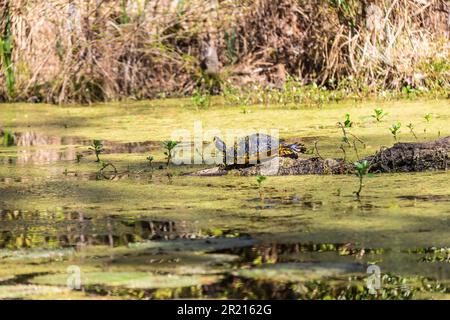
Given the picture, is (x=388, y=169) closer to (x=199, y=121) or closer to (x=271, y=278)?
(x=271, y=278)

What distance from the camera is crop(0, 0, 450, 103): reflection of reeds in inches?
420

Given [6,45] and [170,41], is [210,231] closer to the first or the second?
[6,45]

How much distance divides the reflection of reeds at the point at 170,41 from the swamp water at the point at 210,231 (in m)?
3.64

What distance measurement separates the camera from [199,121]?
8797 millimetres

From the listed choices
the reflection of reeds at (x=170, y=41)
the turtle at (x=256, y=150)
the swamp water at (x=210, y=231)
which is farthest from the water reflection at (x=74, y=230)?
the reflection of reeds at (x=170, y=41)

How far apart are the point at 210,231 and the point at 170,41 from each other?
25.0 feet

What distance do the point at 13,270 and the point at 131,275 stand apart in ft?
1.39

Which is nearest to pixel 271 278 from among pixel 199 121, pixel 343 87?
pixel 199 121

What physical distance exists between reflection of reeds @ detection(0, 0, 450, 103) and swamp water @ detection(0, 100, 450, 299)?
11.9 ft

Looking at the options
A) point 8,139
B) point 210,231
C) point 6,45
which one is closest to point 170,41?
point 6,45

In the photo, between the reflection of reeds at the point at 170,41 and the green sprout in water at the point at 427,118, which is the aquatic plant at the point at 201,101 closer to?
the reflection of reeds at the point at 170,41

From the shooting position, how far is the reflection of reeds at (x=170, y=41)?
10672 millimetres

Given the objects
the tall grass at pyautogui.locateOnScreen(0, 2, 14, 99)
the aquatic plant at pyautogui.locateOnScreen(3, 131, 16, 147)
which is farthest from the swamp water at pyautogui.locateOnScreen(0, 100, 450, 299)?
the tall grass at pyautogui.locateOnScreen(0, 2, 14, 99)

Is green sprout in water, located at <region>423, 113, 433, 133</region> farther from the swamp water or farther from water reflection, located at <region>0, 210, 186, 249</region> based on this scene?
water reflection, located at <region>0, 210, 186, 249</region>
